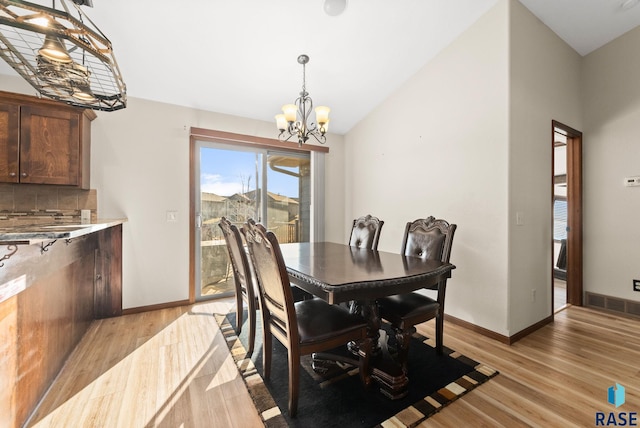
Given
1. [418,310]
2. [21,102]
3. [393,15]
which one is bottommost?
[418,310]

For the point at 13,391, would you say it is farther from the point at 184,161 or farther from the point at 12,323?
the point at 184,161

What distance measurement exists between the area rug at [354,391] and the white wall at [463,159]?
82 cm

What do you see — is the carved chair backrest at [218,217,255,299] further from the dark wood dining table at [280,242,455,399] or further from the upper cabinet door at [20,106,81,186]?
the upper cabinet door at [20,106,81,186]

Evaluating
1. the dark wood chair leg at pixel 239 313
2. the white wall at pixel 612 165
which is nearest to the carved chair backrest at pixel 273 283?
the dark wood chair leg at pixel 239 313

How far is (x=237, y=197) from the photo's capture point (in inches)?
151

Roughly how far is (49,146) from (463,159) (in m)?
3.91

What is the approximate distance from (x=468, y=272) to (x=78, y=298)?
3.62m

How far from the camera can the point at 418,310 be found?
1.93 metres

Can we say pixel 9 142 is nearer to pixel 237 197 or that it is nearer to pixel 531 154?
pixel 237 197

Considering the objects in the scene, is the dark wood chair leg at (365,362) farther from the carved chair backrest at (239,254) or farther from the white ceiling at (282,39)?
the white ceiling at (282,39)

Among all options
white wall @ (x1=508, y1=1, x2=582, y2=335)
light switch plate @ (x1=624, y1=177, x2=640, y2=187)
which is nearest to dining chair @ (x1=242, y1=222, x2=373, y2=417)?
white wall @ (x1=508, y1=1, x2=582, y2=335)

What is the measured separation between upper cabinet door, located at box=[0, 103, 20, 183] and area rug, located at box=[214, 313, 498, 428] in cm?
241

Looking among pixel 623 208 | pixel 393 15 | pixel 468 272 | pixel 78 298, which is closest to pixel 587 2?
pixel 393 15

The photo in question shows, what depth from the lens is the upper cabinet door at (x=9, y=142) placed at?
2332mm
